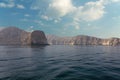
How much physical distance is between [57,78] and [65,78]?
90 cm

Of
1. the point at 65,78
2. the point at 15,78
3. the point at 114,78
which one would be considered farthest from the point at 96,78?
the point at 15,78

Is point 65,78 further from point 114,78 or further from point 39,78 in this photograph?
point 114,78

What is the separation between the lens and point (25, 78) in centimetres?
1568

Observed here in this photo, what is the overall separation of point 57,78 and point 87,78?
3.39 m

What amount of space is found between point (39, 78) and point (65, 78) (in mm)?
2927

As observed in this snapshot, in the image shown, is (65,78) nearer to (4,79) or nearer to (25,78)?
(25,78)

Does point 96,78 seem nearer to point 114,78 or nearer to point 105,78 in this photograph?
point 105,78

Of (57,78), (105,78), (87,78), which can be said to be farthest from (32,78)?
(105,78)

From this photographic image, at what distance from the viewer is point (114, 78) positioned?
1593cm

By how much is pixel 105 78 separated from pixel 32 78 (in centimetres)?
828

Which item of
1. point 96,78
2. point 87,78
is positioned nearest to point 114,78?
point 96,78

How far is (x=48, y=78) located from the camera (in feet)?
51.5

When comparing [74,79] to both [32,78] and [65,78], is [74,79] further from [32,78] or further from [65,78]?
[32,78]

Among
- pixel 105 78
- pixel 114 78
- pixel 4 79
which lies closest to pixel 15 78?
pixel 4 79
